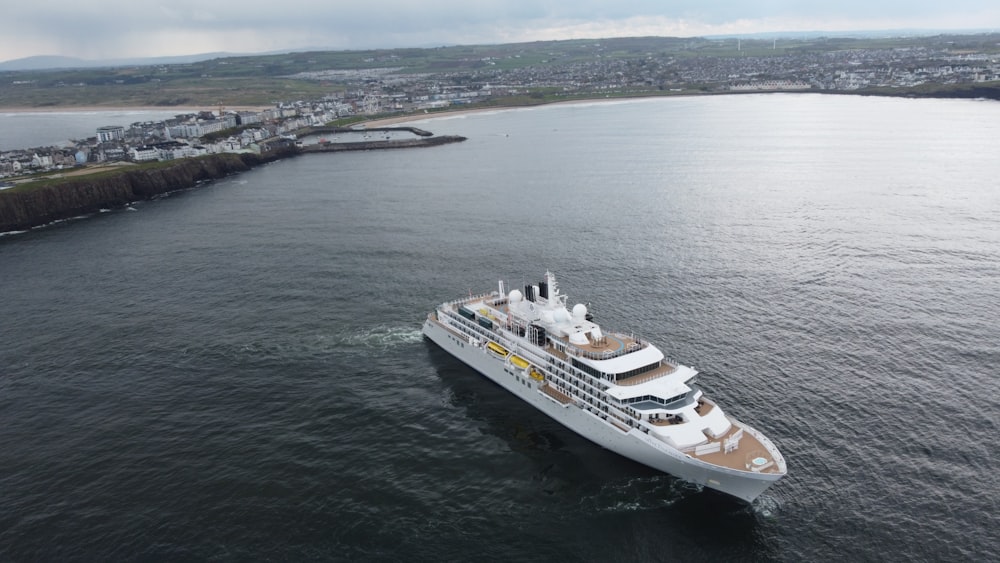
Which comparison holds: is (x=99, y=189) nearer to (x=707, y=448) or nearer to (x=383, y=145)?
(x=383, y=145)

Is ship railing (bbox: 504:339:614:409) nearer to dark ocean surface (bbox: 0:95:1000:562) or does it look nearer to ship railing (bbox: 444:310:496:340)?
dark ocean surface (bbox: 0:95:1000:562)

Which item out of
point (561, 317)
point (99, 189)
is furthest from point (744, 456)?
point (99, 189)

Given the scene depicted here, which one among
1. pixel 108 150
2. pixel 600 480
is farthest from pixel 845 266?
pixel 108 150

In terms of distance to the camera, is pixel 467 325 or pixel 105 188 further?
pixel 105 188

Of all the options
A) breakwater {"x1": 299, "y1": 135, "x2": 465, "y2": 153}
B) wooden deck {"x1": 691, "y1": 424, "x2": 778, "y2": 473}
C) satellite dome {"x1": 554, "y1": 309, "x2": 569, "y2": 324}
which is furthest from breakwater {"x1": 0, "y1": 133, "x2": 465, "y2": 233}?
wooden deck {"x1": 691, "y1": 424, "x2": 778, "y2": 473}

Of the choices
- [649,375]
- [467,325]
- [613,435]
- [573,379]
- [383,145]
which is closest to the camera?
[613,435]

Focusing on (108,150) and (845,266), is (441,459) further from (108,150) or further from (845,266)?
(108,150)

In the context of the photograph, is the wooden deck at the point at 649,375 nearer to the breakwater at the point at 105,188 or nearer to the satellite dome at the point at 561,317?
the satellite dome at the point at 561,317

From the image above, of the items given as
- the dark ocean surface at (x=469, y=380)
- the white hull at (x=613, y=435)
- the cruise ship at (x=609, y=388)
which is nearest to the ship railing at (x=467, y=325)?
the cruise ship at (x=609, y=388)
